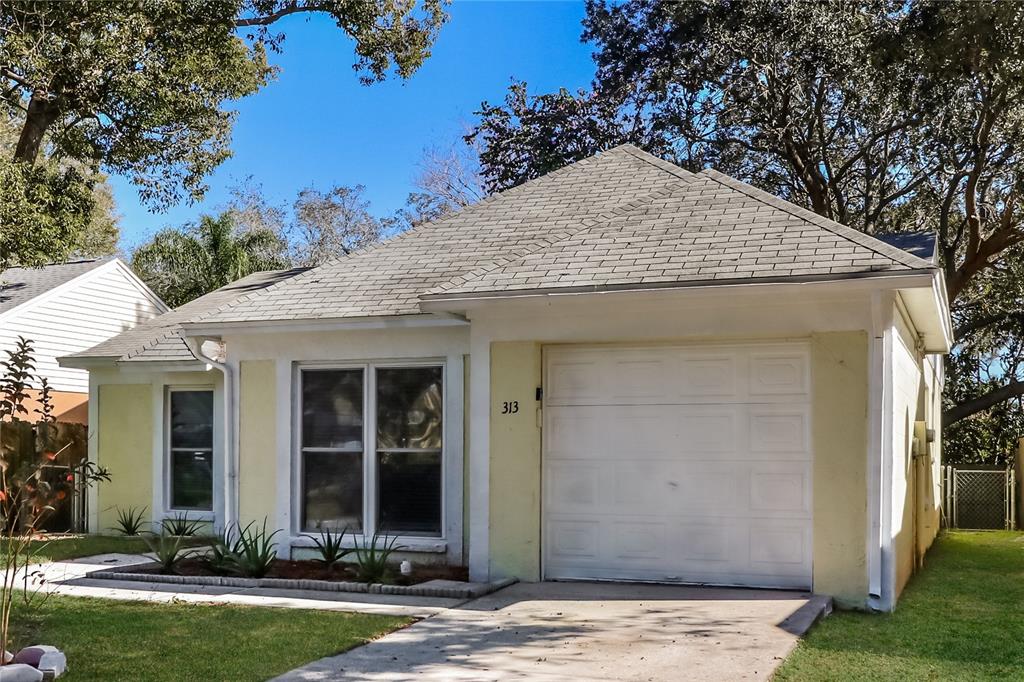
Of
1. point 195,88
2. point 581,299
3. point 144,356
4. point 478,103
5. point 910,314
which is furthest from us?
point 478,103

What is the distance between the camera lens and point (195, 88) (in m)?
19.3

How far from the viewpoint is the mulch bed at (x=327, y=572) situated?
10.5m

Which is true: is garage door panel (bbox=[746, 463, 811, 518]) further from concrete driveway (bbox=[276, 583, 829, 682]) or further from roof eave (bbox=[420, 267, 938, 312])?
roof eave (bbox=[420, 267, 938, 312])

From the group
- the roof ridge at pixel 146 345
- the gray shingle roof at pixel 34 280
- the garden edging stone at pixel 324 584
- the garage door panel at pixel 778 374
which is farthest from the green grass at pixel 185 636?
the gray shingle roof at pixel 34 280

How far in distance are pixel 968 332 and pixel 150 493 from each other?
19633 mm

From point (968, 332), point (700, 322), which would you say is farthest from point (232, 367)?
point (968, 332)

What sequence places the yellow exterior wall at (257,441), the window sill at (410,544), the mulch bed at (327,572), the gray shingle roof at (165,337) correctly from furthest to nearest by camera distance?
the gray shingle roof at (165,337) → the yellow exterior wall at (257,441) → the window sill at (410,544) → the mulch bed at (327,572)

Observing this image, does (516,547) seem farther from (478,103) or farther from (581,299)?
(478,103)

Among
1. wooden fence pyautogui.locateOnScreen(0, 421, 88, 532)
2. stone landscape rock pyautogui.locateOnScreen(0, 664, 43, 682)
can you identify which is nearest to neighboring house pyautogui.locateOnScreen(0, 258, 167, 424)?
wooden fence pyautogui.locateOnScreen(0, 421, 88, 532)

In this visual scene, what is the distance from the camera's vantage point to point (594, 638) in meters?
7.88

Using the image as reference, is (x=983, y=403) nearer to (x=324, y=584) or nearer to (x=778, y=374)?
(x=778, y=374)

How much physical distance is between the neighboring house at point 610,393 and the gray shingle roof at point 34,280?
14.9 meters

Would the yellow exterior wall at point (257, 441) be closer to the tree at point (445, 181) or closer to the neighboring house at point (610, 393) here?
the neighboring house at point (610, 393)

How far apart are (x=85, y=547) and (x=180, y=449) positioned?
212cm
